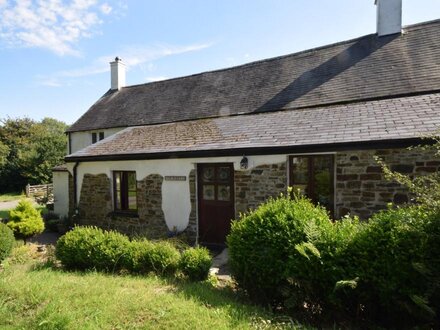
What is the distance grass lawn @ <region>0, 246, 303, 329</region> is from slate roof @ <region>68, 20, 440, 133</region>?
14.7ft

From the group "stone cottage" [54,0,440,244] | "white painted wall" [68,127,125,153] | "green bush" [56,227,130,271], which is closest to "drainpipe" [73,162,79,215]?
Answer: "stone cottage" [54,0,440,244]

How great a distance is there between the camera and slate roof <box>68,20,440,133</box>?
9797mm

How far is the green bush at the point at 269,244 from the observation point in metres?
4.37

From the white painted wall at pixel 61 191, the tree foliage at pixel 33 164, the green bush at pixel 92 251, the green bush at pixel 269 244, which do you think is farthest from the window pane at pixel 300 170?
the tree foliage at pixel 33 164

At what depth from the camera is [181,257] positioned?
5879 millimetres

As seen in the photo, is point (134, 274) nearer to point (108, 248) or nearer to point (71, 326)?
point (108, 248)

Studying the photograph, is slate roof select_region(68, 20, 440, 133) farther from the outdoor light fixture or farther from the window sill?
the window sill

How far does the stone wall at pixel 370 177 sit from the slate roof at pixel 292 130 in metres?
0.46

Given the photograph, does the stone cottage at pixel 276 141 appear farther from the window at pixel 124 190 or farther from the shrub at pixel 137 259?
the shrub at pixel 137 259

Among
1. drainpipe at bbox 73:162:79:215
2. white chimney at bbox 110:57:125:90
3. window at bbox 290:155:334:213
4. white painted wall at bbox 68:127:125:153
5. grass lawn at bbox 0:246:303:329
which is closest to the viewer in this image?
grass lawn at bbox 0:246:303:329

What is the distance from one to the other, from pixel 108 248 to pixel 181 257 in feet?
5.33

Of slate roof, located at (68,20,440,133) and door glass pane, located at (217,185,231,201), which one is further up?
slate roof, located at (68,20,440,133)

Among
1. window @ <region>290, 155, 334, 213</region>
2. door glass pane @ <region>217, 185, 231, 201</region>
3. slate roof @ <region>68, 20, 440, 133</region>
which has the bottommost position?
door glass pane @ <region>217, 185, 231, 201</region>

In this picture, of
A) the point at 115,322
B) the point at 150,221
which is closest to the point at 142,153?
the point at 150,221
